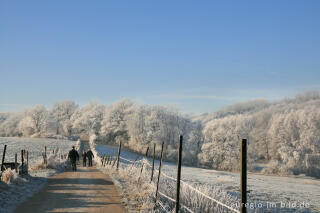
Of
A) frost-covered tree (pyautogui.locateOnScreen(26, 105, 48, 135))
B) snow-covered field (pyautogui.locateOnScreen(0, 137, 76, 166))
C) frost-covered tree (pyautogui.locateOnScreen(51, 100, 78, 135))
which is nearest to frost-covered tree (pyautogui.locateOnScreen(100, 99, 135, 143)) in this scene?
frost-covered tree (pyautogui.locateOnScreen(51, 100, 78, 135))

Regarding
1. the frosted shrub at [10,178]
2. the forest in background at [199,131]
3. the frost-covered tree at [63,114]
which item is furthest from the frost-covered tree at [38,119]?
the frosted shrub at [10,178]

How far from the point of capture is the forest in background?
52.7 m

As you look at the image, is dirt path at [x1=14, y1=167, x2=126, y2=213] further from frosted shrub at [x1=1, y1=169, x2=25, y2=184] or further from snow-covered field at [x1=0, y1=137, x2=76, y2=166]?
snow-covered field at [x1=0, y1=137, x2=76, y2=166]

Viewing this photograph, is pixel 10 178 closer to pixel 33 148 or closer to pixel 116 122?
pixel 33 148

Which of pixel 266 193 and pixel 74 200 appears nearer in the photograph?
Result: pixel 74 200

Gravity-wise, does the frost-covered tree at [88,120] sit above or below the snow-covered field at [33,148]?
above

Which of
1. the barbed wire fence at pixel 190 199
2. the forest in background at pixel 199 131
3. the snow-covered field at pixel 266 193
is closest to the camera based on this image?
the barbed wire fence at pixel 190 199

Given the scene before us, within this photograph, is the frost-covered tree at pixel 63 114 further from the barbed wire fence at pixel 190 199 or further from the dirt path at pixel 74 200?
the barbed wire fence at pixel 190 199

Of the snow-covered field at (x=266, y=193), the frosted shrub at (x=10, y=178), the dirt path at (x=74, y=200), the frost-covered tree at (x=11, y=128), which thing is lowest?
the snow-covered field at (x=266, y=193)

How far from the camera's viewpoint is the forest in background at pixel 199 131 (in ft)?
173

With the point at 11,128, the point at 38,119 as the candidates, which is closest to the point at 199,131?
the point at 38,119

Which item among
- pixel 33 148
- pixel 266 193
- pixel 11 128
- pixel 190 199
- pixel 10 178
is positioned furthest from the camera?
pixel 11 128

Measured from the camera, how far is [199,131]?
69125 mm

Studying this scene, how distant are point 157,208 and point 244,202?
4.90 meters
